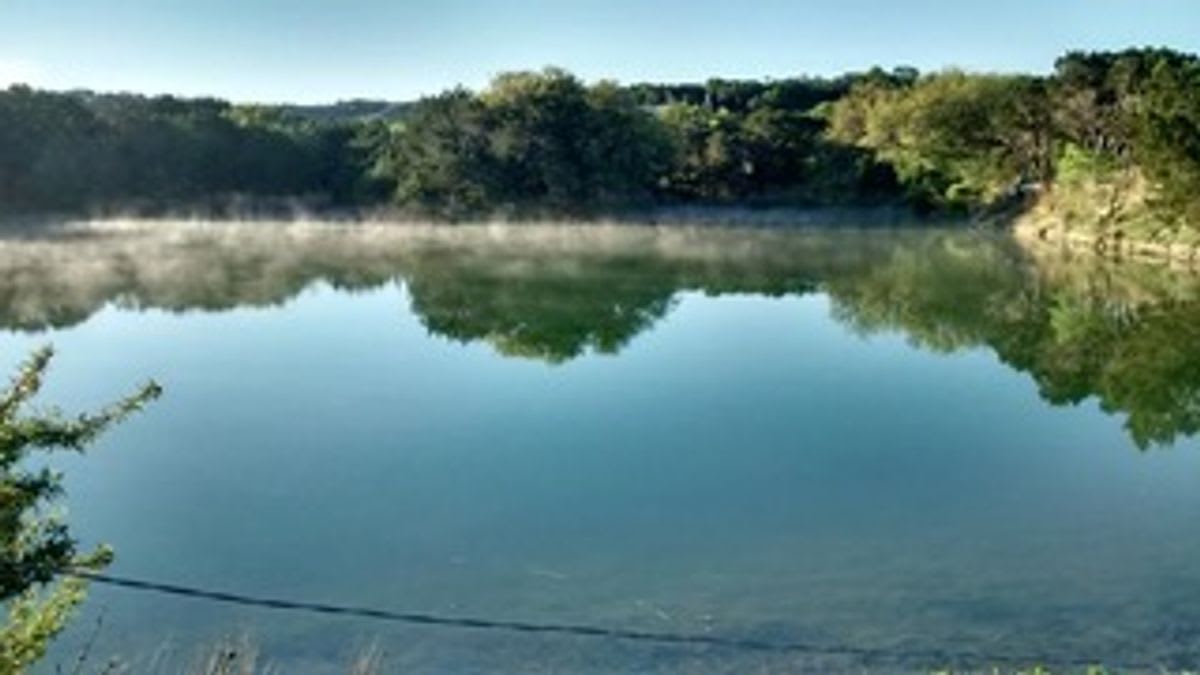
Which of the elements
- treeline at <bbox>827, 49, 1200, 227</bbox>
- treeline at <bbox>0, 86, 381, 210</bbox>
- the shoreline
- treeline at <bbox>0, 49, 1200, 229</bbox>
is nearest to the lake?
the shoreline

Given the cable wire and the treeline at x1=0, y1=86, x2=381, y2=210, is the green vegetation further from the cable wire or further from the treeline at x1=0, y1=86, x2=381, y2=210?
the treeline at x1=0, y1=86, x2=381, y2=210

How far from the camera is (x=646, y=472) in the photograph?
51.0 ft

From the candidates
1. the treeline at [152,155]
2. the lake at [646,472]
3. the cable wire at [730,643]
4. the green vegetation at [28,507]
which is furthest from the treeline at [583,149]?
the green vegetation at [28,507]

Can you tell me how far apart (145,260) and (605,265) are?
13256 millimetres

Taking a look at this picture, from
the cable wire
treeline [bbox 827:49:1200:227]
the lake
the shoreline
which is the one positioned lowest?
the shoreline

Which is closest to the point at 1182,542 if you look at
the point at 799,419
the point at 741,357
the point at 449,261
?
the point at 799,419

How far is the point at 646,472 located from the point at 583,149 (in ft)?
145

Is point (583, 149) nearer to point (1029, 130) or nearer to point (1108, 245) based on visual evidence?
point (1029, 130)

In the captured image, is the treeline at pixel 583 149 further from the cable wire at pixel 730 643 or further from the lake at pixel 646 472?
the cable wire at pixel 730 643

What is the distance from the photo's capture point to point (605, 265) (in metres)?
40.8

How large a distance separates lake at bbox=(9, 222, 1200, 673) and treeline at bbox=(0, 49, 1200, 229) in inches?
906

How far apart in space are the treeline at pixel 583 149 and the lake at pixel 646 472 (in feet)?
75.5

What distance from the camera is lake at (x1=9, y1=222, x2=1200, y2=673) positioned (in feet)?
34.5

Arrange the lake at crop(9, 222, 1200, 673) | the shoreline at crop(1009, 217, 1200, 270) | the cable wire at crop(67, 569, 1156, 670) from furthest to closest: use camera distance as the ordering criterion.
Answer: the shoreline at crop(1009, 217, 1200, 270), the lake at crop(9, 222, 1200, 673), the cable wire at crop(67, 569, 1156, 670)
